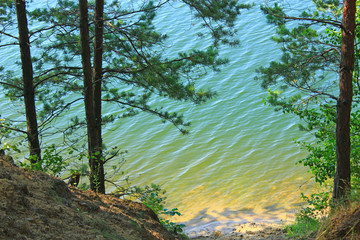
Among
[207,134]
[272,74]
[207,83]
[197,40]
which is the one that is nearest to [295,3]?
[197,40]

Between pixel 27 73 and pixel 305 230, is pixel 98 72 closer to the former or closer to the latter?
pixel 27 73

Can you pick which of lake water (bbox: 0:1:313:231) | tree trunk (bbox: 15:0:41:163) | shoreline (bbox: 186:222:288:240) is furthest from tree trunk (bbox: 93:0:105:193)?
shoreline (bbox: 186:222:288:240)

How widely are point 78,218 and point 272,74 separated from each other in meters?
4.68

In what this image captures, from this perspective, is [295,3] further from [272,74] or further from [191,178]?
[272,74]

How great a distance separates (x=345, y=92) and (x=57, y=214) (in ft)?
15.6

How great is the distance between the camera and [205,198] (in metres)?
10.6

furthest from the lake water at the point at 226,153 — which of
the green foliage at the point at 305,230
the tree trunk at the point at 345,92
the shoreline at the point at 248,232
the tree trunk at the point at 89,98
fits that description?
the tree trunk at the point at 345,92

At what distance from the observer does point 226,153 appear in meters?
12.5

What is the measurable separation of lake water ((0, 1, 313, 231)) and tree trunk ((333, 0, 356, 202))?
2863 millimetres

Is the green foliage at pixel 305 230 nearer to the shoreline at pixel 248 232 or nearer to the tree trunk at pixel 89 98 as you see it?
the shoreline at pixel 248 232

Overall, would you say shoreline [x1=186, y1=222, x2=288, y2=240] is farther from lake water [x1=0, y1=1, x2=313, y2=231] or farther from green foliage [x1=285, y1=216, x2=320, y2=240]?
green foliage [x1=285, y1=216, x2=320, y2=240]

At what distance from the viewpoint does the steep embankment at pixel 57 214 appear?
411 cm

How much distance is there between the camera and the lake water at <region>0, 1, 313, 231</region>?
32.9 feet

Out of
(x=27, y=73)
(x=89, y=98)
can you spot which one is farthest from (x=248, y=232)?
(x=27, y=73)
